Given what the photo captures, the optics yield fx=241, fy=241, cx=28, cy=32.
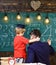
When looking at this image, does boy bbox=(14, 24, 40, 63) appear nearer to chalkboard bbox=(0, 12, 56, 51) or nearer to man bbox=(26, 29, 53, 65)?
man bbox=(26, 29, 53, 65)

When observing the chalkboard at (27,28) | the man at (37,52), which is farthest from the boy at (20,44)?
the chalkboard at (27,28)

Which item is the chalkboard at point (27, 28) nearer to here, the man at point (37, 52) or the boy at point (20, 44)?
the boy at point (20, 44)

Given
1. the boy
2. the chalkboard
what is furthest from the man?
the chalkboard

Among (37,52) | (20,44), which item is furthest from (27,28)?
(37,52)

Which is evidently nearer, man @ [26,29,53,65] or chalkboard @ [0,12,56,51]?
man @ [26,29,53,65]

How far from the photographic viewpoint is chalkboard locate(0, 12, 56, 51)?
6973mm

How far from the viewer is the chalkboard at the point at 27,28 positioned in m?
6.97

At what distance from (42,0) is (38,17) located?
20.1 inches

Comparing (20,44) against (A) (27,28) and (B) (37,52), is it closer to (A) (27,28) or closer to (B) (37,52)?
(B) (37,52)

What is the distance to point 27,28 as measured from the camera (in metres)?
6.99

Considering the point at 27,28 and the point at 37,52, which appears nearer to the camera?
the point at 37,52

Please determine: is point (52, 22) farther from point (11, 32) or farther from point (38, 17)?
point (11, 32)

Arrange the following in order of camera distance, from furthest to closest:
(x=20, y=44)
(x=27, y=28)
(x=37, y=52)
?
(x=27, y=28) → (x=20, y=44) → (x=37, y=52)

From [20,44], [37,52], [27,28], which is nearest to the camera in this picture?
[37,52]
